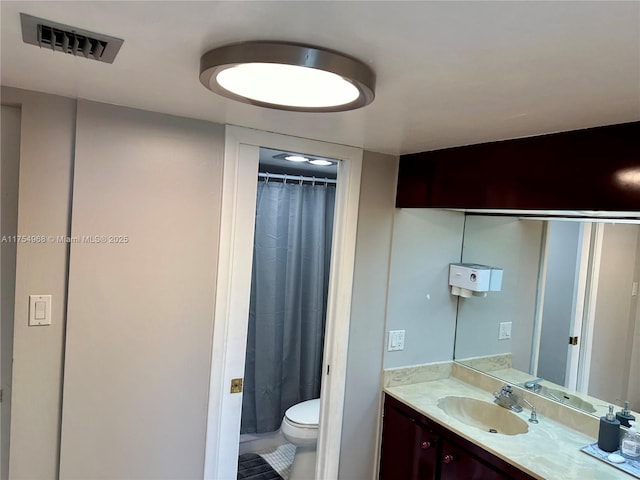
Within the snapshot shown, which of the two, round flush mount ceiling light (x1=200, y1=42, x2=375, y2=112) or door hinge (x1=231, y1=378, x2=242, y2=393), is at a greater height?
round flush mount ceiling light (x1=200, y1=42, x2=375, y2=112)

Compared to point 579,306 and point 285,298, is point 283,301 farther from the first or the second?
point 579,306

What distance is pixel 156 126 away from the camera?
1.68 m

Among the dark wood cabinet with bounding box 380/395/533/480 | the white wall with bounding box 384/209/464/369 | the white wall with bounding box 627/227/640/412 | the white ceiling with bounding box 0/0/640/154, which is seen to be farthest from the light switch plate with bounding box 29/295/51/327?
the white wall with bounding box 627/227/640/412

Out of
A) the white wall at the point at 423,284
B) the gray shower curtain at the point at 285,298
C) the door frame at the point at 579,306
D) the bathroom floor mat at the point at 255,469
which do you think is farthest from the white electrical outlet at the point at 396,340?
the bathroom floor mat at the point at 255,469

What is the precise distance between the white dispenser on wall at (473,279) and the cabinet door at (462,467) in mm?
838

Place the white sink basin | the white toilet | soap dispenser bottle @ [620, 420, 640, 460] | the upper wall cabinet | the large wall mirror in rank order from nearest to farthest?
the upper wall cabinet, soap dispenser bottle @ [620, 420, 640, 460], the large wall mirror, the white sink basin, the white toilet

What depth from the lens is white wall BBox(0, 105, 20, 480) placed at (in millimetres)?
1538

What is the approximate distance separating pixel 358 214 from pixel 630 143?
1157 millimetres

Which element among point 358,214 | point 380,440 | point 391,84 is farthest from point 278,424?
point 391,84

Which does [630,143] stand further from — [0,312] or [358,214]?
[0,312]

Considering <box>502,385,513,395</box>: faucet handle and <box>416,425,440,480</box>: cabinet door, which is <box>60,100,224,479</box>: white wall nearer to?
<box>416,425,440,480</box>: cabinet door

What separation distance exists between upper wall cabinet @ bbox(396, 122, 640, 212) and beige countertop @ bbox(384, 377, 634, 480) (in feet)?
3.16

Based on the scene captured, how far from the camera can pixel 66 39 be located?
38.1 inches

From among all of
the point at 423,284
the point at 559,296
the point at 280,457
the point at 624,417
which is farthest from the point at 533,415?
the point at 280,457
